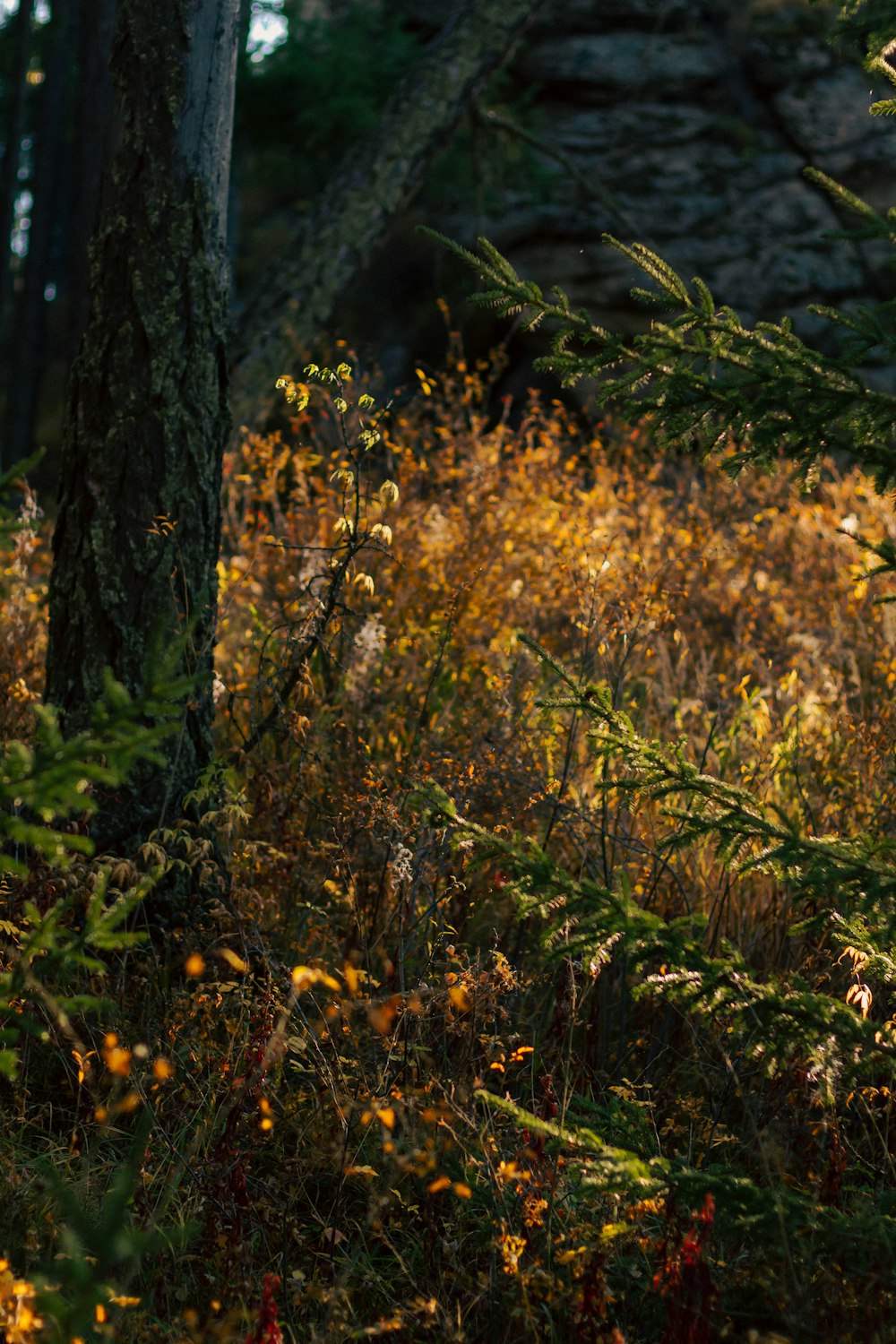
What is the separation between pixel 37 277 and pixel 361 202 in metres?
11.5

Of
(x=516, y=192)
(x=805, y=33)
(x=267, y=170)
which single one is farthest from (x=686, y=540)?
(x=267, y=170)

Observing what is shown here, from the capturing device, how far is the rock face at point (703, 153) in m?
11.8

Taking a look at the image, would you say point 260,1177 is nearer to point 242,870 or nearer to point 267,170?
point 242,870

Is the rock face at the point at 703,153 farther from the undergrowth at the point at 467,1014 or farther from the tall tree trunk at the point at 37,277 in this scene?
the undergrowth at the point at 467,1014

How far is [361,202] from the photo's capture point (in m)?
6.18

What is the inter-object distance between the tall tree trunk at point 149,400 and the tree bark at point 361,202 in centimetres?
267

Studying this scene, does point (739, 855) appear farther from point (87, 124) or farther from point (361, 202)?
point (87, 124)

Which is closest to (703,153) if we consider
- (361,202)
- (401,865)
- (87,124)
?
(87,124)

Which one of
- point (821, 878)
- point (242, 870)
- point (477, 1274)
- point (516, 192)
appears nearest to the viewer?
point (821, 878)

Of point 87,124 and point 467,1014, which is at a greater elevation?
point 87,124

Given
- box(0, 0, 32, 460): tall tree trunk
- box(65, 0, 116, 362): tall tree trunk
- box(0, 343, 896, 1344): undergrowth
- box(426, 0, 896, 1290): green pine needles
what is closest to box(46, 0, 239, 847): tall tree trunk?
box(0, 343, 896, 1344): undergrowth

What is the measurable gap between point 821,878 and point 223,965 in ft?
5.47

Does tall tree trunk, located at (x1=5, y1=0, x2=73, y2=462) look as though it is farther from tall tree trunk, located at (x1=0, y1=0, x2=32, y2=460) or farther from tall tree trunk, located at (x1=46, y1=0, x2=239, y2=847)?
tall tree trunk, located at (x1=46, y1=0, x2=239, y2=847)

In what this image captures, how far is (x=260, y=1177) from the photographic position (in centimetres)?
245
